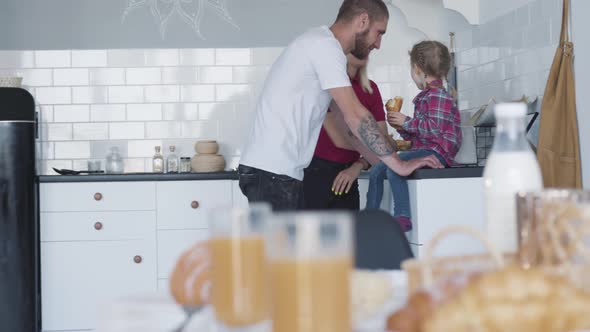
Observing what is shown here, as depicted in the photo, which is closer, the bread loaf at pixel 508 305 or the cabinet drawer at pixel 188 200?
the bread loaf at pixel 508 305

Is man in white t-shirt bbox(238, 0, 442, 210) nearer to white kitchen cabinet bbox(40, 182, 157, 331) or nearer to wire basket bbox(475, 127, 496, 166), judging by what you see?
wire basket bbox(475, 127, 496, 166)

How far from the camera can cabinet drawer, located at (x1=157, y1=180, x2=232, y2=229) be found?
4.45 metres

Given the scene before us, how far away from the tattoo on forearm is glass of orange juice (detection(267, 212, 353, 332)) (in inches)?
83.6

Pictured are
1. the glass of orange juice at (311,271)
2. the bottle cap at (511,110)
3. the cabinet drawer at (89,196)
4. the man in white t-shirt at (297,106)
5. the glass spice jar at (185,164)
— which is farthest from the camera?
the glass spice jar at (185,164)

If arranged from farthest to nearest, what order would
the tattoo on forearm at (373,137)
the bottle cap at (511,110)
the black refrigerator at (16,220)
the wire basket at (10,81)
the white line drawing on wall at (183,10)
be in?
the white line drawing on wall at (183,10) < the wire basket at (10,81) < the black refrigerator at (16,220) < the tattoo on forearm at (373,137) < the bottle cap at (511,110)

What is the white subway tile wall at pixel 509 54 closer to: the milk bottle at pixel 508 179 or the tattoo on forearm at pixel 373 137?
the tattoo on forearm at pixel 373 137

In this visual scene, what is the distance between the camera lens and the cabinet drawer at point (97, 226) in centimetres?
443

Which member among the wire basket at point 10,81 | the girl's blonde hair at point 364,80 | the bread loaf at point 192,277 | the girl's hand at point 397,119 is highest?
the wire basket at point 10,81

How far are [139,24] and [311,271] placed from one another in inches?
174

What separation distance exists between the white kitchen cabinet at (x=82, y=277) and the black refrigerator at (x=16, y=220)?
129 mm

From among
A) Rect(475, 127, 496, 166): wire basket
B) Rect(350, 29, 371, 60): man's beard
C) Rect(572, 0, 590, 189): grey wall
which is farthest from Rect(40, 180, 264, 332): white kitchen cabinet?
Rect(572, 0, 590, 189): grey wall

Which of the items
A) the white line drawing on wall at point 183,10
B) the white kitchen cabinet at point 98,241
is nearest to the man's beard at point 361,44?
the white kitchen cabinet at point 98,241

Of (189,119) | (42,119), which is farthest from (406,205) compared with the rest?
(42,119)

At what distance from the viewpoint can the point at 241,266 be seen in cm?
85
